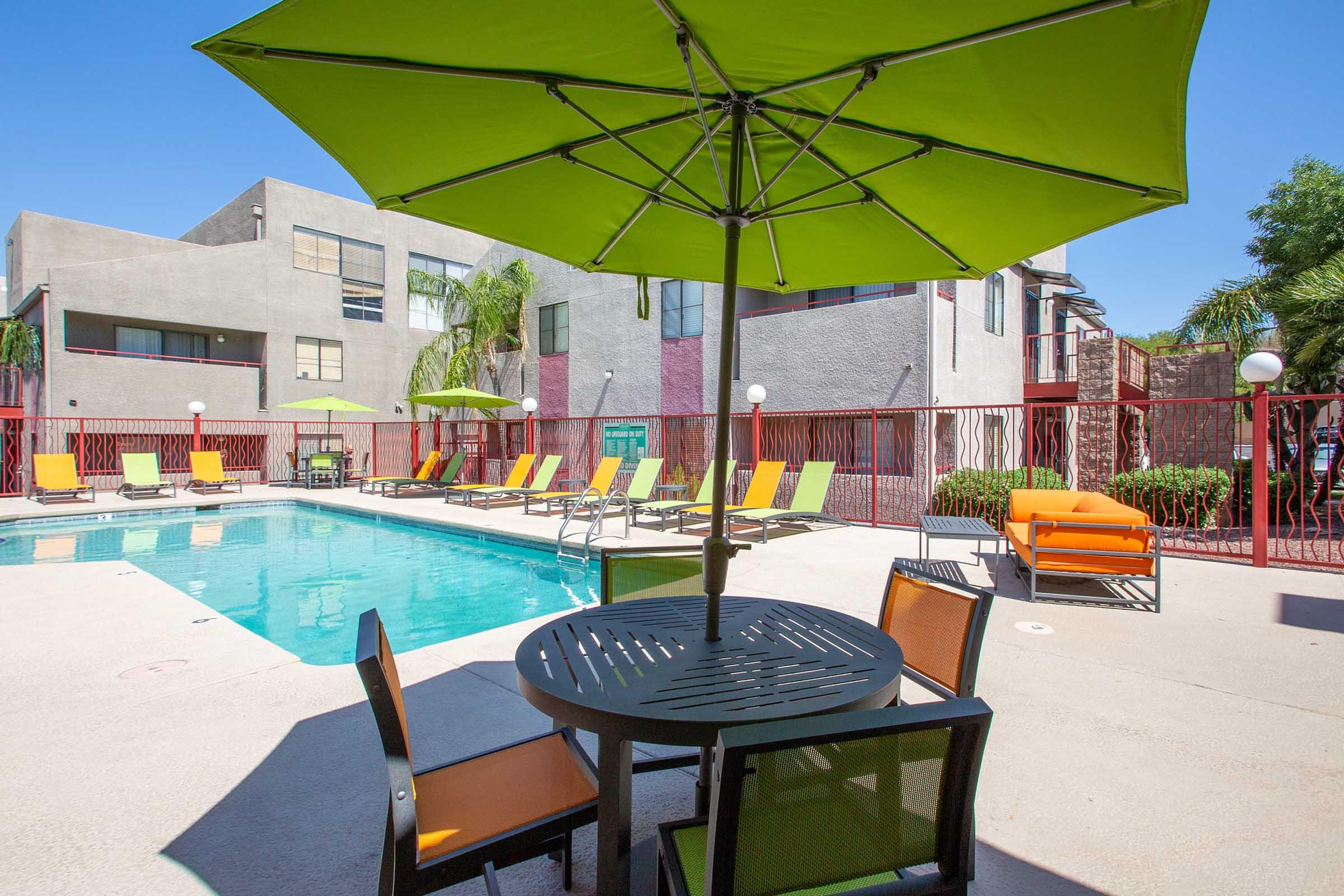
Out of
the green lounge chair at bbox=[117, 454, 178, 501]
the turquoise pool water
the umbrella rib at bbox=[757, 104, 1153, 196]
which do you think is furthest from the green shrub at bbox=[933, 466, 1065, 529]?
the green lounge chair at bbox=[117, 454, 178, 501]

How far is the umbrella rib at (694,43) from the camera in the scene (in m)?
1.73

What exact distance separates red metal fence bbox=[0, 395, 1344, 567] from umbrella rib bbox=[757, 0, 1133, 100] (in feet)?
19.5

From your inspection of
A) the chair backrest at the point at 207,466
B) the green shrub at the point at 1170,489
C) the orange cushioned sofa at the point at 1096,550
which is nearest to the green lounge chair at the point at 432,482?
the chair backrest at the point at 207,466

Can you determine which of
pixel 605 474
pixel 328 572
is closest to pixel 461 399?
pixel 605 474

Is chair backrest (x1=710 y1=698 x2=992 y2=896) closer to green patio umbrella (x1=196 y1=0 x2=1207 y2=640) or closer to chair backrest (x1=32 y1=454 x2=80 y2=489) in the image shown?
green patio umbrella (x1=196 y1=0 x2=1207 y2=640)

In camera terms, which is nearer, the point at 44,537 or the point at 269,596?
the point at 269,596

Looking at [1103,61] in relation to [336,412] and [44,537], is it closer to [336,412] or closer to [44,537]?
[44,537]

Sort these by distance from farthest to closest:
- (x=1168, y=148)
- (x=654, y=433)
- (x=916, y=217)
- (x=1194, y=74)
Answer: (x=654, y=433) < (x=916, y=217) < (x=1168, y=148) < (x=1194, y=74)

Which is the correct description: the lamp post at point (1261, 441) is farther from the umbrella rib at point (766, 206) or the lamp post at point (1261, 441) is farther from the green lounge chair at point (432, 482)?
the green lounge chair at point (432, 482)

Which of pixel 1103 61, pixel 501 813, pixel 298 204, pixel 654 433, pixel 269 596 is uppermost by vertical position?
pixel 298 204

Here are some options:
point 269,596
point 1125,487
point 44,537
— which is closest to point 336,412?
point 44,537

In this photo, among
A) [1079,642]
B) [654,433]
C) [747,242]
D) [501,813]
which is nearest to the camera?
[501,813]

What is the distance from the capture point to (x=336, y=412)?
69.1 feet

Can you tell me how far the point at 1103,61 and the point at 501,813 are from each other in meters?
2.59
